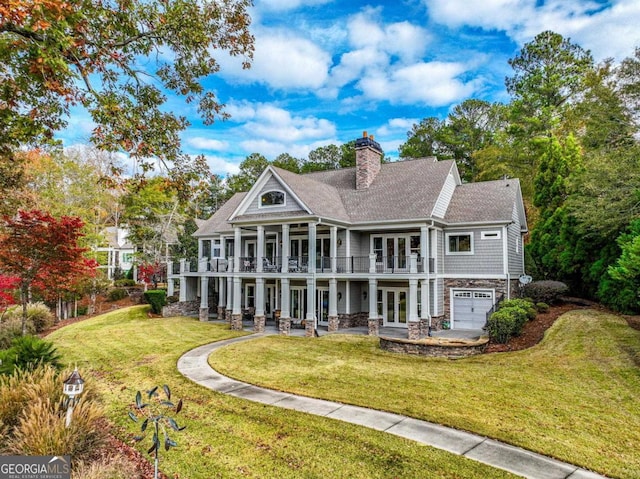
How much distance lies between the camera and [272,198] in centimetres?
2062

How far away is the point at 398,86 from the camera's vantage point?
935 inches

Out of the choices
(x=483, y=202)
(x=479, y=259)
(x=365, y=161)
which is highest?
(x=365, y=161)

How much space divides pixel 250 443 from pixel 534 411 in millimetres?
6123

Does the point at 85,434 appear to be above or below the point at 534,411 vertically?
above

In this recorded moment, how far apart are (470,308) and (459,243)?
327 centimetres

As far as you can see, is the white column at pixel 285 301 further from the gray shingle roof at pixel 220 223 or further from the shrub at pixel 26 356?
the shrub at pixel 26 356

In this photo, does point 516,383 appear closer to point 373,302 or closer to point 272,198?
point 373,302

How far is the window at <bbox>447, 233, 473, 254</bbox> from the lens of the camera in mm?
19312

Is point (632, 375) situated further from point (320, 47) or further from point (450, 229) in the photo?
point (320, 47)

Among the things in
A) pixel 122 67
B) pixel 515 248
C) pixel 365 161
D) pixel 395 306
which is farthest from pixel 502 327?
pixel 122 67

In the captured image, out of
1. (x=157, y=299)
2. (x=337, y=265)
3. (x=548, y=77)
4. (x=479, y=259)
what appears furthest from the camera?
(x=548, y=77)

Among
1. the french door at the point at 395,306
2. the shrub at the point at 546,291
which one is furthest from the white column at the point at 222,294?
the shrub at the point at 546,291

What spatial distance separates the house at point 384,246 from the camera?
60.2ft

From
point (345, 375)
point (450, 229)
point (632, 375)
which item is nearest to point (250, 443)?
point (345, 375)
